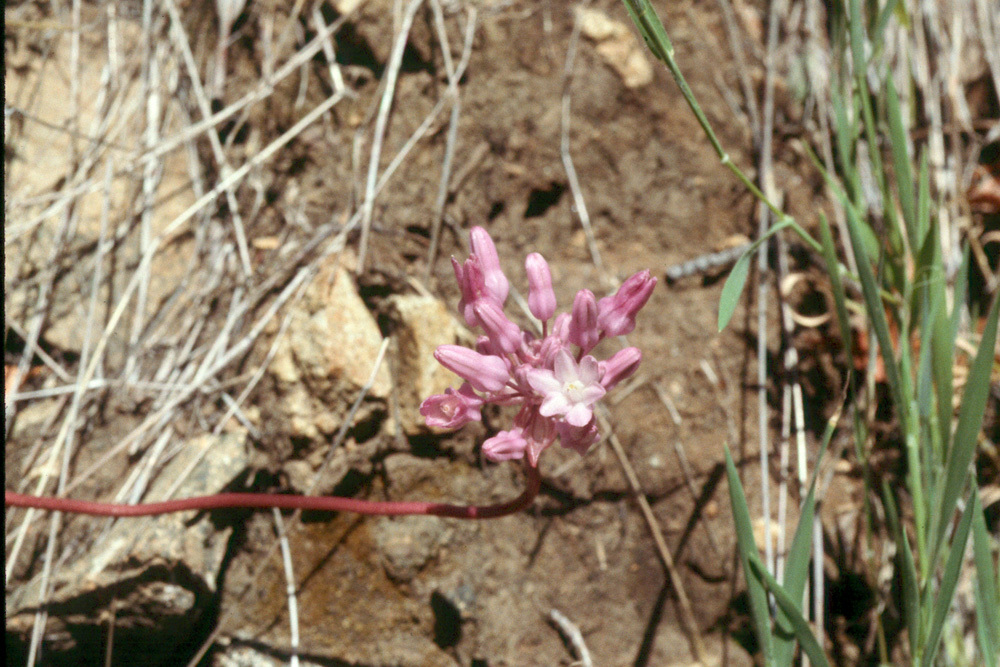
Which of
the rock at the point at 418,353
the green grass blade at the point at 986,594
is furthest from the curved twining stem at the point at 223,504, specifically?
the green grass blade at the point at 986,594

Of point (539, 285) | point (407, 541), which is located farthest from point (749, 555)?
point (407, 541)

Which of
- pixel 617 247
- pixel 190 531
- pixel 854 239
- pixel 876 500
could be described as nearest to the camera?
pixel 854 239

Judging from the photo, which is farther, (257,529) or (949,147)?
(949,147)

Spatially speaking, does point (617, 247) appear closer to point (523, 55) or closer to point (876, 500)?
point (523, 55)

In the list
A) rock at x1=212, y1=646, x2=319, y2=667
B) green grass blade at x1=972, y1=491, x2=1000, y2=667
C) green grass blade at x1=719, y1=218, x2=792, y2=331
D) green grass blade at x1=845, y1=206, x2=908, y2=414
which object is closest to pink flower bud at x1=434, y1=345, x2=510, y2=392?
green grass blade at x1=719, y1=218, x2=792, y2=331

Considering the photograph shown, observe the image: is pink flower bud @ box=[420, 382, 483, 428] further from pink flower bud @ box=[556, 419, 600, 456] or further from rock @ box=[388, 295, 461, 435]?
rock @ box=[388, 295, 461, 435]

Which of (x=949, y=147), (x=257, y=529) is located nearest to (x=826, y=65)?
(x=949, y=147)
